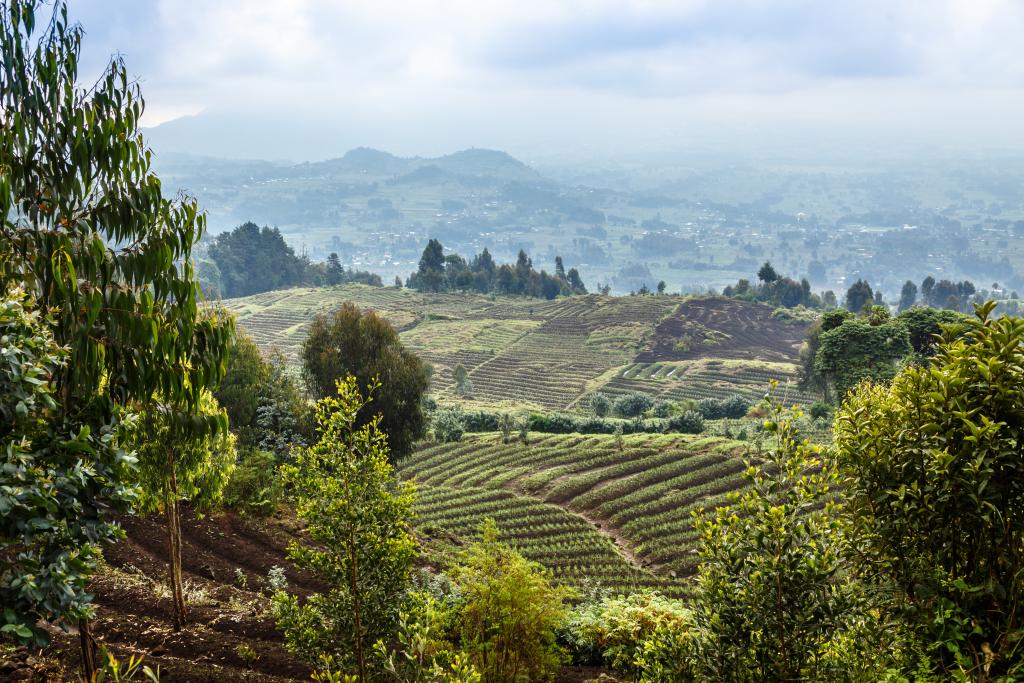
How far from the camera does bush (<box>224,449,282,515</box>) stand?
22.8 metres

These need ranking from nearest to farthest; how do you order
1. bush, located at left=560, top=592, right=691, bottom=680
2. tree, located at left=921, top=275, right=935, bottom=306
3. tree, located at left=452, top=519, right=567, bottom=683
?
tree, located at left=452, top=519, right=567, bottom=683, bush, located at left=560, top=592, right=691, bottom=680, tree, located at left=921, top=275, right=935, bottom=306

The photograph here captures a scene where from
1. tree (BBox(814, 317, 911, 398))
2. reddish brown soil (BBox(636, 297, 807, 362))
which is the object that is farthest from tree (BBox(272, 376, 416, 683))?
reddish brown soil (BBox(636, 297, 807, 362))

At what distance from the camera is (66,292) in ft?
22.4

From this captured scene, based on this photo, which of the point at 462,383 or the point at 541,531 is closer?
the point at 541,531

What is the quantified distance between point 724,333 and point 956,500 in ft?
351

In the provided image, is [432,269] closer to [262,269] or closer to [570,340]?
[570,340]

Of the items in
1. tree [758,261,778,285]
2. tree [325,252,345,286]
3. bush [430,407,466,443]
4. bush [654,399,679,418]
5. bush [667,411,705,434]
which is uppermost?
tree [325,252,345,286]

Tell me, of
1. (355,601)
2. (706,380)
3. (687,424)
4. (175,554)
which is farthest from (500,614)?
(706,380)

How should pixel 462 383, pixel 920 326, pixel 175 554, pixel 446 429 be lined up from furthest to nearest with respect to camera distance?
pixel 462 383 < pixel 920 326 < pixel 446 429 < pixel 175 554

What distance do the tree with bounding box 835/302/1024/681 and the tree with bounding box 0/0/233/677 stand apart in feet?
23.1

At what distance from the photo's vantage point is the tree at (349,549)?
324 inches

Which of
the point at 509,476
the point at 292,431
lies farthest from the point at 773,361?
the point at 292,431

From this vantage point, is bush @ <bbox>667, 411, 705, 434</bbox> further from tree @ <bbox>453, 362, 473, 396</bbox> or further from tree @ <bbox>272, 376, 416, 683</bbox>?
tree @ <bbox>272, 376, 416, 683</bbox>

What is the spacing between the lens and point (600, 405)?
A: 70500 mm
